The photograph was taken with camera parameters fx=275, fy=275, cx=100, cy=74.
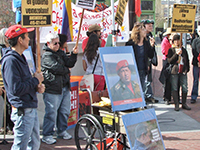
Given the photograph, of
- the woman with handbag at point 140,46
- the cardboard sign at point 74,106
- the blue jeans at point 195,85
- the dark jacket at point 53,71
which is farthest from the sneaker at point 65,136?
the blue jeans at point 195,85

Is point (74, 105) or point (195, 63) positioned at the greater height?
point (195, 63)

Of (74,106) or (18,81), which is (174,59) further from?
(18,81)

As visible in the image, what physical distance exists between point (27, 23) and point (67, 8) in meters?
2.91

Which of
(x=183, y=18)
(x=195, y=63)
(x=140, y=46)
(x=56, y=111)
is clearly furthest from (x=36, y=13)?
(x=195, y=63)

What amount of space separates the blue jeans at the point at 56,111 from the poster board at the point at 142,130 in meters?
1.73

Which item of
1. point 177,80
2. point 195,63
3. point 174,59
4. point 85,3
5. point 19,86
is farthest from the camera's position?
point 195,63

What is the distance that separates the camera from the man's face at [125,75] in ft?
12.5

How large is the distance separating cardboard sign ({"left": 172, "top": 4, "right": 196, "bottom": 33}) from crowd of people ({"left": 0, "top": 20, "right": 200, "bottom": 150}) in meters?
0.50

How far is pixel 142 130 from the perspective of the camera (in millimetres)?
3629

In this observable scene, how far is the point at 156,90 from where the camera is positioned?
9938mm

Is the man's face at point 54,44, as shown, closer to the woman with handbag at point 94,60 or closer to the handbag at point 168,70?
the woman with handbag at point 94,60

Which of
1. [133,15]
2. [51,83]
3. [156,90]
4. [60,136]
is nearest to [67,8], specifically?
[51,83]

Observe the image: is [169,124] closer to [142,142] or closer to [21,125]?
Result: [142,142]

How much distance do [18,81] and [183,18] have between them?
478cm
